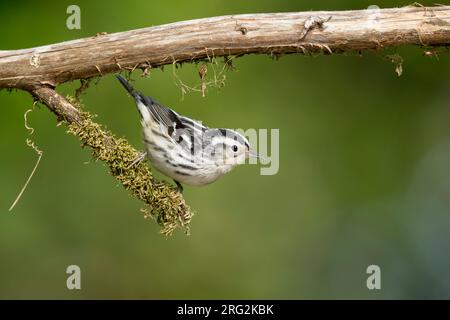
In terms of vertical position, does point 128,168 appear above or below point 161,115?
below

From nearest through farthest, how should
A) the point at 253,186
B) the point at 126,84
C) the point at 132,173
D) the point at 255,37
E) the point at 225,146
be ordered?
1. the point at 255,37
2. the point at 132,173
3. the point at 126,84
4. the point at 225,146
5. the point at 253,186

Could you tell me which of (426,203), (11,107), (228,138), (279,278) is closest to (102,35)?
(228,138)

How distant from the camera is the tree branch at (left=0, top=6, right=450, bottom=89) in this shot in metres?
5.23

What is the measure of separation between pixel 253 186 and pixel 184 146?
12.3 ft

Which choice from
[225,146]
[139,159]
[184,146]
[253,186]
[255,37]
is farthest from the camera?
[253,186]

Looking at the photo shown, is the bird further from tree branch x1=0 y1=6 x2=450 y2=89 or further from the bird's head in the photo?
tree branch x1=0 y1=6 x2=450 y2=89

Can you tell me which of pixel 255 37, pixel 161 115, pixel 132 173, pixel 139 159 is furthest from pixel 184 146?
pixel 255 37

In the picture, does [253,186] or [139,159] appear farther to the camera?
[253,186]

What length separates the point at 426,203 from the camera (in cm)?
1116

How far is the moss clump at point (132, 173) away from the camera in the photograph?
217 inches

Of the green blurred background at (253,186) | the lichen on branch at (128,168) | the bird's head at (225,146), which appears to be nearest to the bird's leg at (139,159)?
the lichen on branch at (128,168)

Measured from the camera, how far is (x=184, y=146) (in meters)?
6.34

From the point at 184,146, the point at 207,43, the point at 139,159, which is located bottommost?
the point at 139,159

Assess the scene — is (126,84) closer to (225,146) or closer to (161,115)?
(161,115)
